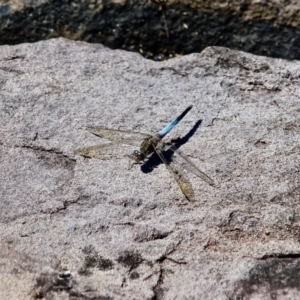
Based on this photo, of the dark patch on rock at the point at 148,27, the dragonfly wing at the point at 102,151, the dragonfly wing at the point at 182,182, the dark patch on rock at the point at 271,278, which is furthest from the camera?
the dark patch on rock at the point at 148,27

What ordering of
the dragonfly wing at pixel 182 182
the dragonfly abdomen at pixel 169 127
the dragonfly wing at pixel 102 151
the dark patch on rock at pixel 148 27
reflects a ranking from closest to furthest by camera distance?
the dragonfly wing at pixel 182 182
the dragonfly wing at pixel 102 151
the dragonfly abdomen at pixel 169 127
the dark patch on rock at pixel 148 27

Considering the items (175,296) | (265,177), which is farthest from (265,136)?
(175,296)

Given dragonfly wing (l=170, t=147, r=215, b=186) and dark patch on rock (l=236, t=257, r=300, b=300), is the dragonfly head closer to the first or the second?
dragonfly wing (l=170, t=147, r=215, b=186)

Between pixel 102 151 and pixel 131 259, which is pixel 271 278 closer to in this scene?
pixel 131 259

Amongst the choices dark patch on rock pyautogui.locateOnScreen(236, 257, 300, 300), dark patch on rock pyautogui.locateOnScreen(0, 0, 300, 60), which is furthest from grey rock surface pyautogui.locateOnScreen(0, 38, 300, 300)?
dark patch on rock pyautogui.locateOnScreen(0, 0, 300, 60)

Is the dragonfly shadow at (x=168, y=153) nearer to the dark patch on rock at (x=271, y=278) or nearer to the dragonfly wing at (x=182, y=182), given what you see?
the dragonfly wing at (x=182, y=182)

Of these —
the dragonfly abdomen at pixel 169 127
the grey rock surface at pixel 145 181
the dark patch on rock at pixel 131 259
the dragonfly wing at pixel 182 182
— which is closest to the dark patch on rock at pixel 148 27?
the grey rock surface at pixel 145 181

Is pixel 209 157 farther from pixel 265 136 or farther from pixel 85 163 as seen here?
pixel 85 163

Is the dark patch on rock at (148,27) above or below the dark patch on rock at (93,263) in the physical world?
above

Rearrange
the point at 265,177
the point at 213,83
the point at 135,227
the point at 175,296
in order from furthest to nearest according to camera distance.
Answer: the point at 213,83 < the point at 265,177 < the point at 135,227 < the point at 175,296
